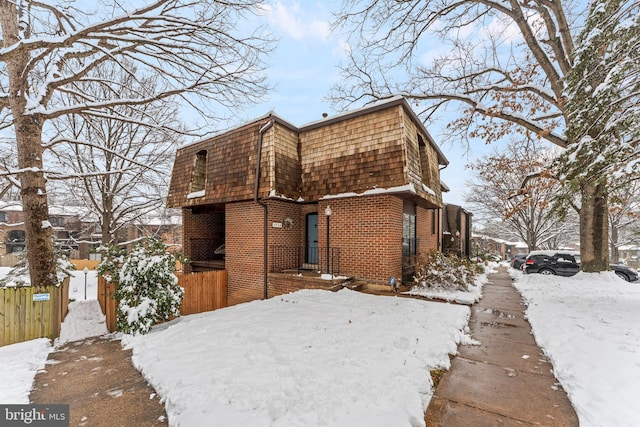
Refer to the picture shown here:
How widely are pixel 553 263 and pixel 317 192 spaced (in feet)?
45.3

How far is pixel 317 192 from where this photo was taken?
918cm

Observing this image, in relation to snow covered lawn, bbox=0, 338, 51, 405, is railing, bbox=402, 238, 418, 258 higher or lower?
higher

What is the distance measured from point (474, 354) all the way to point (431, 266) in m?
4.28

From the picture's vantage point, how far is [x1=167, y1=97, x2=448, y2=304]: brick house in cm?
809

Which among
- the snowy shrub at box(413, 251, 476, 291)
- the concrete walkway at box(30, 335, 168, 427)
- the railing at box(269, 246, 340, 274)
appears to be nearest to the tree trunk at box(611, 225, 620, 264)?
the snowy shrub at box(413, 251, 476, 291)

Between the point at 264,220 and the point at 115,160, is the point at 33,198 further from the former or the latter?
the point at 115,160

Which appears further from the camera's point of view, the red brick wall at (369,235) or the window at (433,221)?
the window at (433,221)

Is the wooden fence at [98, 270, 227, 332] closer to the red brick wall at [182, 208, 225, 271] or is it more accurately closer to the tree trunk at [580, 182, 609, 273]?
the red brick wall at [182, 208, 225, 271]

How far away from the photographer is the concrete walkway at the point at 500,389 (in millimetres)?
2631

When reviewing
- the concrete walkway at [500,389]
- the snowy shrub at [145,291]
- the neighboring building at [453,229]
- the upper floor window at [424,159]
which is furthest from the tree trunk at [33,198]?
the neighboring building at [453,229]

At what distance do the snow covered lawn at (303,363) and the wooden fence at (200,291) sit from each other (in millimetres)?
2489

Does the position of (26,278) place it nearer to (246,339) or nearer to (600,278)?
(246,339)

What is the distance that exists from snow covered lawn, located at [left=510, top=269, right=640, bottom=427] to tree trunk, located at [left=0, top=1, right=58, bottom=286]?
33.7 feet

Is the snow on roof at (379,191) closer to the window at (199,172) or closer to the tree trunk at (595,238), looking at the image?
the window at (199,172)
